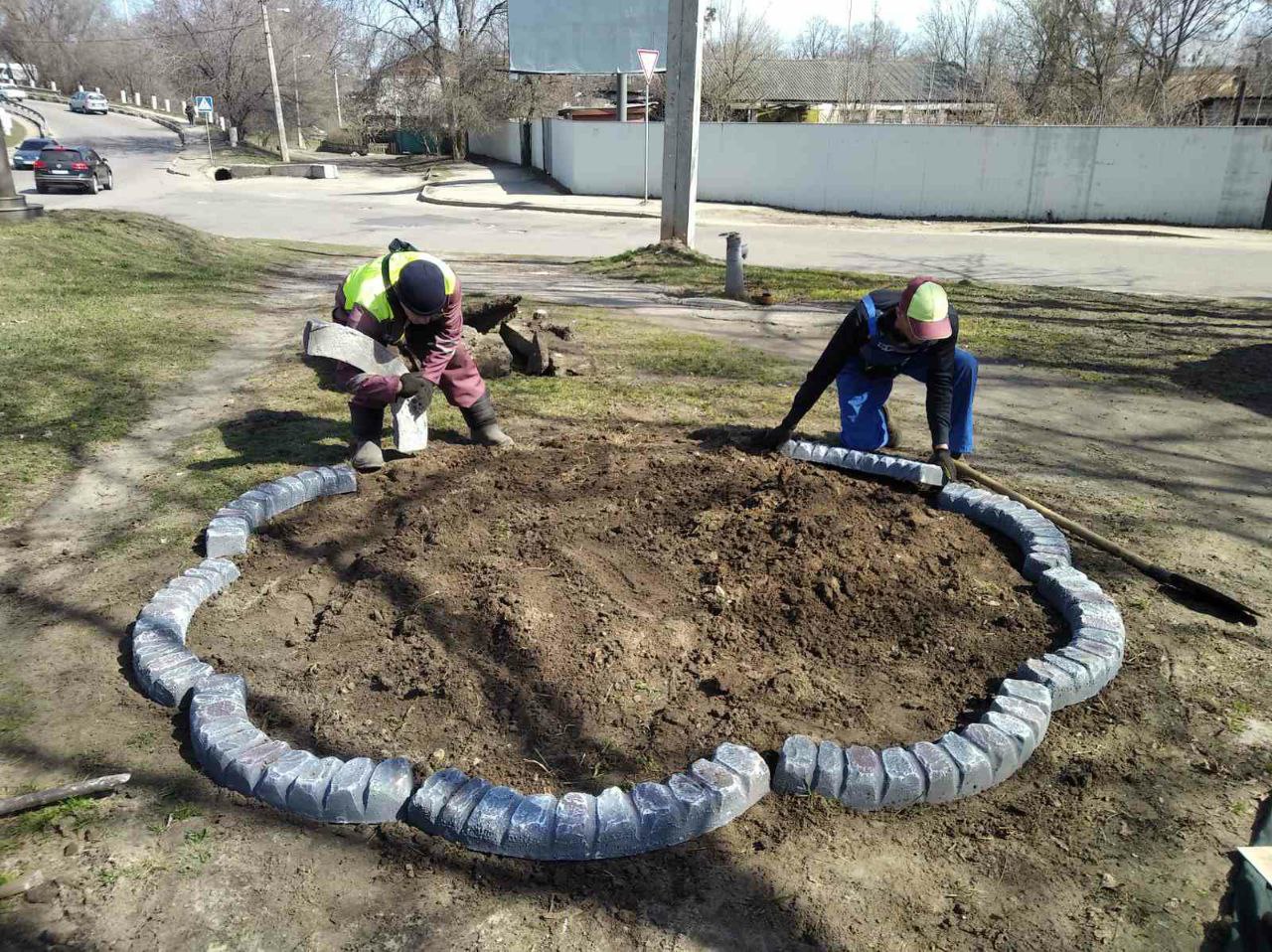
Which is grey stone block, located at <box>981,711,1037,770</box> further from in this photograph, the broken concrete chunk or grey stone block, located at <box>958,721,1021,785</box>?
the broken concrete chunk

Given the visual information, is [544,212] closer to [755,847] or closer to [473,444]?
[473,444]

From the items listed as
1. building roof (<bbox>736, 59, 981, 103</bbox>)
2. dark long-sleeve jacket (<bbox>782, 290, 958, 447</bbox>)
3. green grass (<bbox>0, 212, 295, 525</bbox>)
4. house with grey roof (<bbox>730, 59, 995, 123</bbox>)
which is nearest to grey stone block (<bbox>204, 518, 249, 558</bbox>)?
green grass (<bbox>0, 212, 295, 525</bbox>)

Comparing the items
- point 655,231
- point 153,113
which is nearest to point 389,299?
point 655,231

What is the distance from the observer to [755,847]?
2.56 metres

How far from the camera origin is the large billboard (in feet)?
77.7

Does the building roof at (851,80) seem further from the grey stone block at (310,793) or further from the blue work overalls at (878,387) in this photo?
the grey stone block at (310,793)

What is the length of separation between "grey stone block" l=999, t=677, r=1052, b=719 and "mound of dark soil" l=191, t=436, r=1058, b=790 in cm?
17

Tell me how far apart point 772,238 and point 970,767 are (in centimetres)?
1627

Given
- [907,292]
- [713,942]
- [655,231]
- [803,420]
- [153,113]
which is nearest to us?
[713,942]

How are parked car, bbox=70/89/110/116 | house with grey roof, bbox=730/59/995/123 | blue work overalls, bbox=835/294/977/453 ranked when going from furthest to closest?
parked car, bbox=70/89/110/116, house with grey roof, bbox=730/59/995/123, blue work overalls, bbox=835/294/977/453

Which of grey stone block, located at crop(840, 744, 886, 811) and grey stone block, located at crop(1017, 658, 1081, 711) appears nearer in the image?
grey stone block, located at crop(840, 744, 886, 811)

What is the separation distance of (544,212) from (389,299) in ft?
63.2

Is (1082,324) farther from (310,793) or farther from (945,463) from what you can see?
(310,793)

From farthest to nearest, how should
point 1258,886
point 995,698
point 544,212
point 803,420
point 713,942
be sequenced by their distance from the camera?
point 544,212 → point 803,420 → point 995,698 → point 713,942 → point 1258,886
